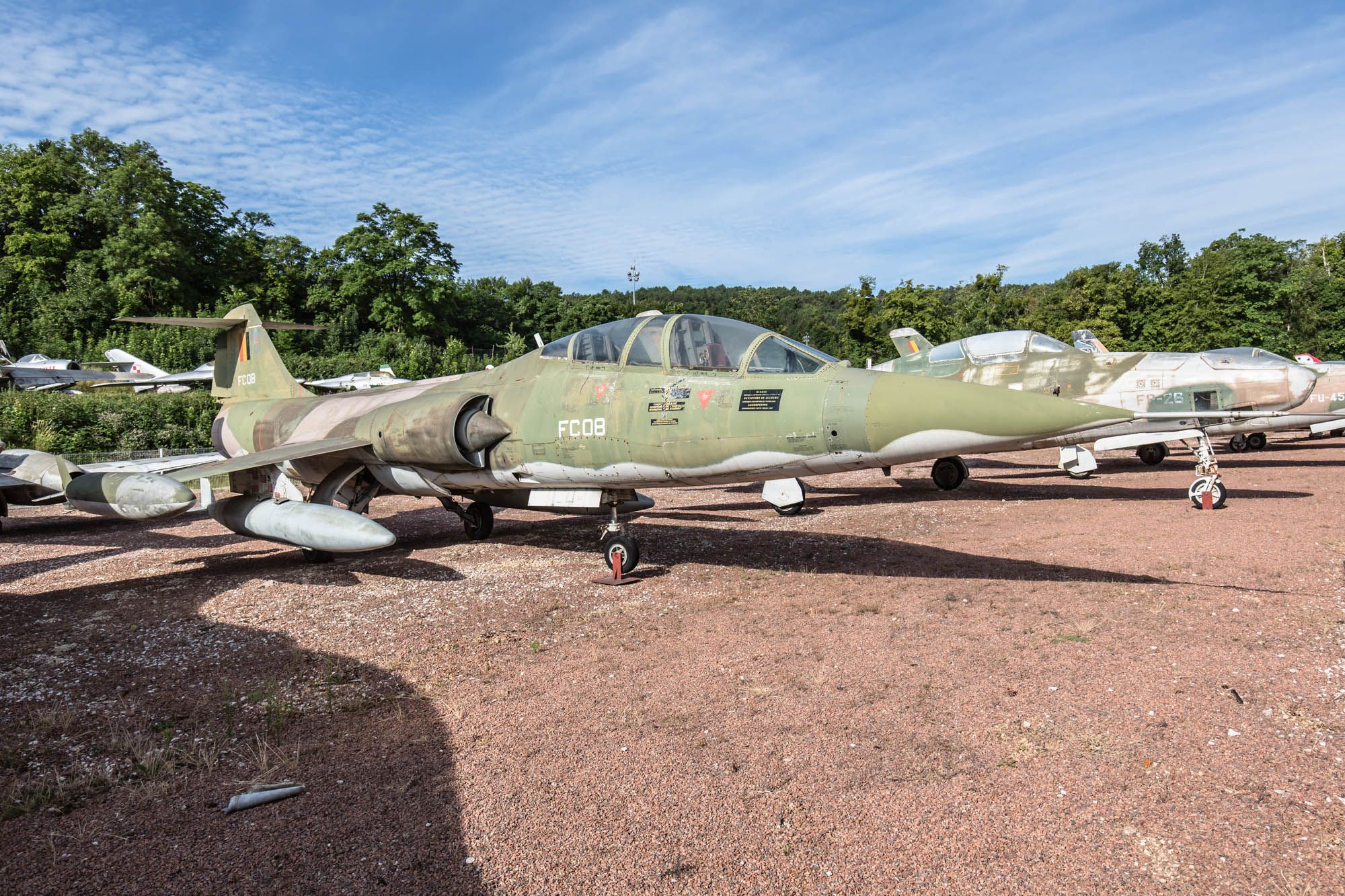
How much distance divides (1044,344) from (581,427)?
1096cm

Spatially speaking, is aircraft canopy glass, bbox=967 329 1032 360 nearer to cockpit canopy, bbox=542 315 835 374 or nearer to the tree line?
cockpit canopy, bbox=542 315 835 374

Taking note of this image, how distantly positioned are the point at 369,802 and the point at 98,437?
25145 mm

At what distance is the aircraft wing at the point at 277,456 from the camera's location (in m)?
8.35

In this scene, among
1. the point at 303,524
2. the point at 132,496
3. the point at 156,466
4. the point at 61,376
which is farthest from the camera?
the point at 61,376

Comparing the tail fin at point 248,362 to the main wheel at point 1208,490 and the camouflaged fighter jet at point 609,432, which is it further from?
the main wheel at point 1208,490

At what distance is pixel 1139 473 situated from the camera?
15992mm

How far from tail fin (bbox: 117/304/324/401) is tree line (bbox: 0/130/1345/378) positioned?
30279 mm

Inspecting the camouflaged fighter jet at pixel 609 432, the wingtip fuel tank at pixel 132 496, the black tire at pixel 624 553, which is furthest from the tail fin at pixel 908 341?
the wingtip fuel tank at pixel 132 496

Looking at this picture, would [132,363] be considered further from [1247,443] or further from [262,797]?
[1247,443]

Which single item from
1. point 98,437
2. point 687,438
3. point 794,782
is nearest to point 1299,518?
point 687,438

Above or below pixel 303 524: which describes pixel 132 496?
above

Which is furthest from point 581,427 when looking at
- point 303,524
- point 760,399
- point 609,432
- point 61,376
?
point 61,376

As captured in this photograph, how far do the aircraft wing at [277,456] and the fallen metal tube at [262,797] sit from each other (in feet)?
17.5

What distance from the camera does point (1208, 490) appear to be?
10.9 metres
